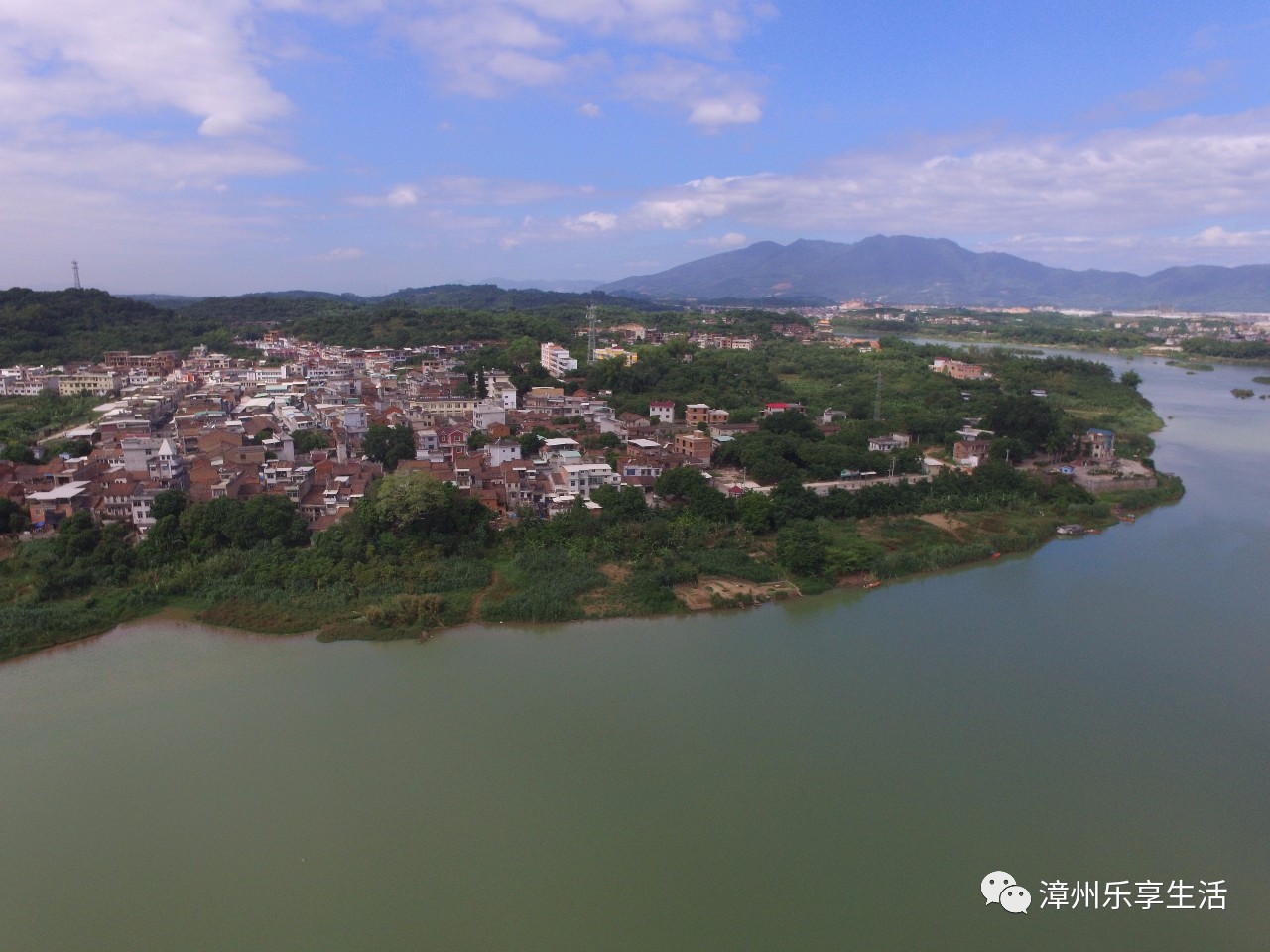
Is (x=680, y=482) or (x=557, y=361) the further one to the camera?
(x=557, y=361)

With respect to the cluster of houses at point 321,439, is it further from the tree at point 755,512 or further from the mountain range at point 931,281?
the mountain range at point 931,281

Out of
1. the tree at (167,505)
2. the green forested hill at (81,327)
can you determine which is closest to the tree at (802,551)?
the tree at (167,505)

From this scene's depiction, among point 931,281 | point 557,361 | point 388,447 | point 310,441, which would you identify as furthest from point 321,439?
point 931,281

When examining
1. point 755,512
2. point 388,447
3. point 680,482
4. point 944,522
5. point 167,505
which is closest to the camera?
point 167,505

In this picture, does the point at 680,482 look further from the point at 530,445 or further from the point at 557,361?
the point at 557,361

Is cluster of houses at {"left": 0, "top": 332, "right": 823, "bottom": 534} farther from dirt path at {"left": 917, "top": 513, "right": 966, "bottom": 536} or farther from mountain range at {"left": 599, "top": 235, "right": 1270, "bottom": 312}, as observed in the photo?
mountain range at {"left": 599, "top": 235, "right": 1270, "bottom": 312}

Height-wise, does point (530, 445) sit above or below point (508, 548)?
above

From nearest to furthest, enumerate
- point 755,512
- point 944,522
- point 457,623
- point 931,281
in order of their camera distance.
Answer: point 457,623
point 755,512
point 944,522
point 931,281
